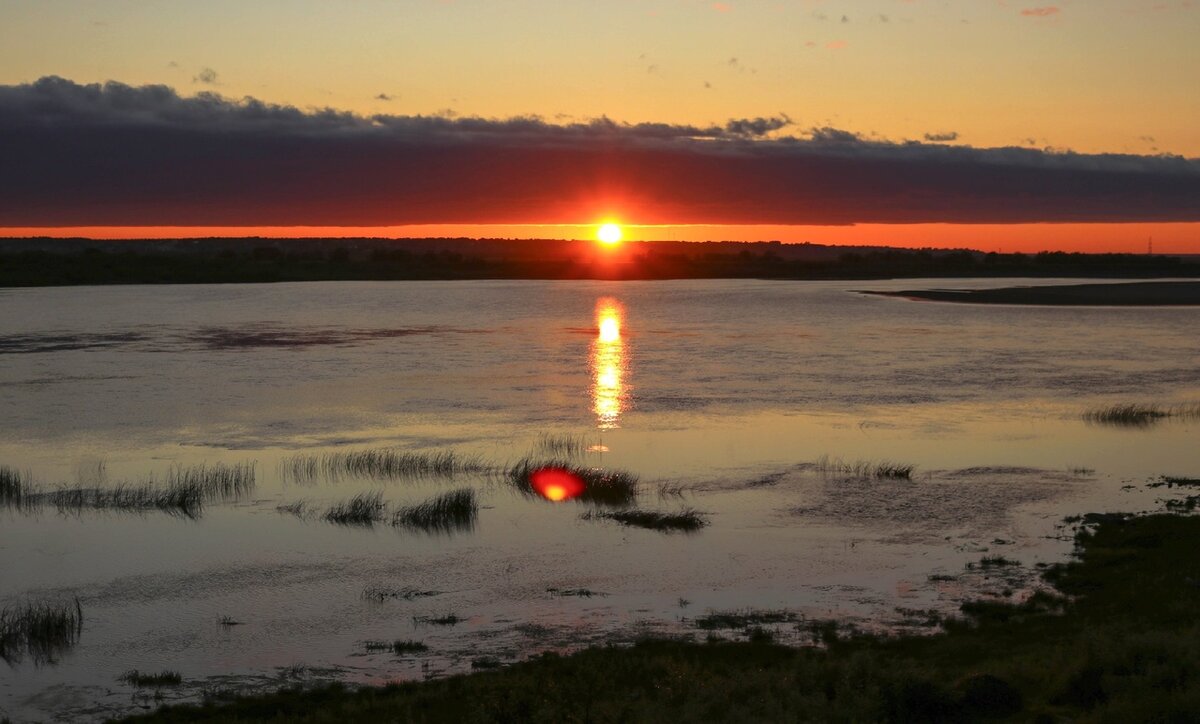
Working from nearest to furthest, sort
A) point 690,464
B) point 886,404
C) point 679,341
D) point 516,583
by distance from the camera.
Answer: point 516,583, point 690,464, point 886,404, point 679,341

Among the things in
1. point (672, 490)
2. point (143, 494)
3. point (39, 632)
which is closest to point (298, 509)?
point (143, 494)

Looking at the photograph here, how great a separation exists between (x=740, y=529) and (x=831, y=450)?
27.2ft

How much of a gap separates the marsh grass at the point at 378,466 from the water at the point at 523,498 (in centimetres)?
59

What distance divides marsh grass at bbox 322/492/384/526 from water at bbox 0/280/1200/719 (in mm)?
420

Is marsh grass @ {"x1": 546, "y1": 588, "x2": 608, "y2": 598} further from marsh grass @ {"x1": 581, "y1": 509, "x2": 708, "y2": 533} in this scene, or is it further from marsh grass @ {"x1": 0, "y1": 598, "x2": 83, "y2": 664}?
marsh grass @ {"x1": 0, "y1": 598, "x2": 83, "y2": 664}

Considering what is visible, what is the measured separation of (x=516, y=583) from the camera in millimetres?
17016

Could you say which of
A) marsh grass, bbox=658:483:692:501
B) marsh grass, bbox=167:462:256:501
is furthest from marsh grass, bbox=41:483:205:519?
marsh grass, bbox=658:483:692:501

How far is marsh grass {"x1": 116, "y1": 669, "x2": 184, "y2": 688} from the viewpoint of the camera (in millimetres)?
12812

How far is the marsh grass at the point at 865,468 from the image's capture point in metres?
24.5

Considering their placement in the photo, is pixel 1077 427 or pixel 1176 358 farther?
pixel 1176 358

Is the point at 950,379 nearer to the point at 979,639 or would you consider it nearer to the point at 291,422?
the point at 291,422

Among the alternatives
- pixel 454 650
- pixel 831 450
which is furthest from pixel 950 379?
pixel 454 650

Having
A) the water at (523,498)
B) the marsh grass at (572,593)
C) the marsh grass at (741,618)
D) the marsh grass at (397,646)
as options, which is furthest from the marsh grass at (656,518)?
the marsh grass at (397,646)

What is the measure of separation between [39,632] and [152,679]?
2.40 meters
